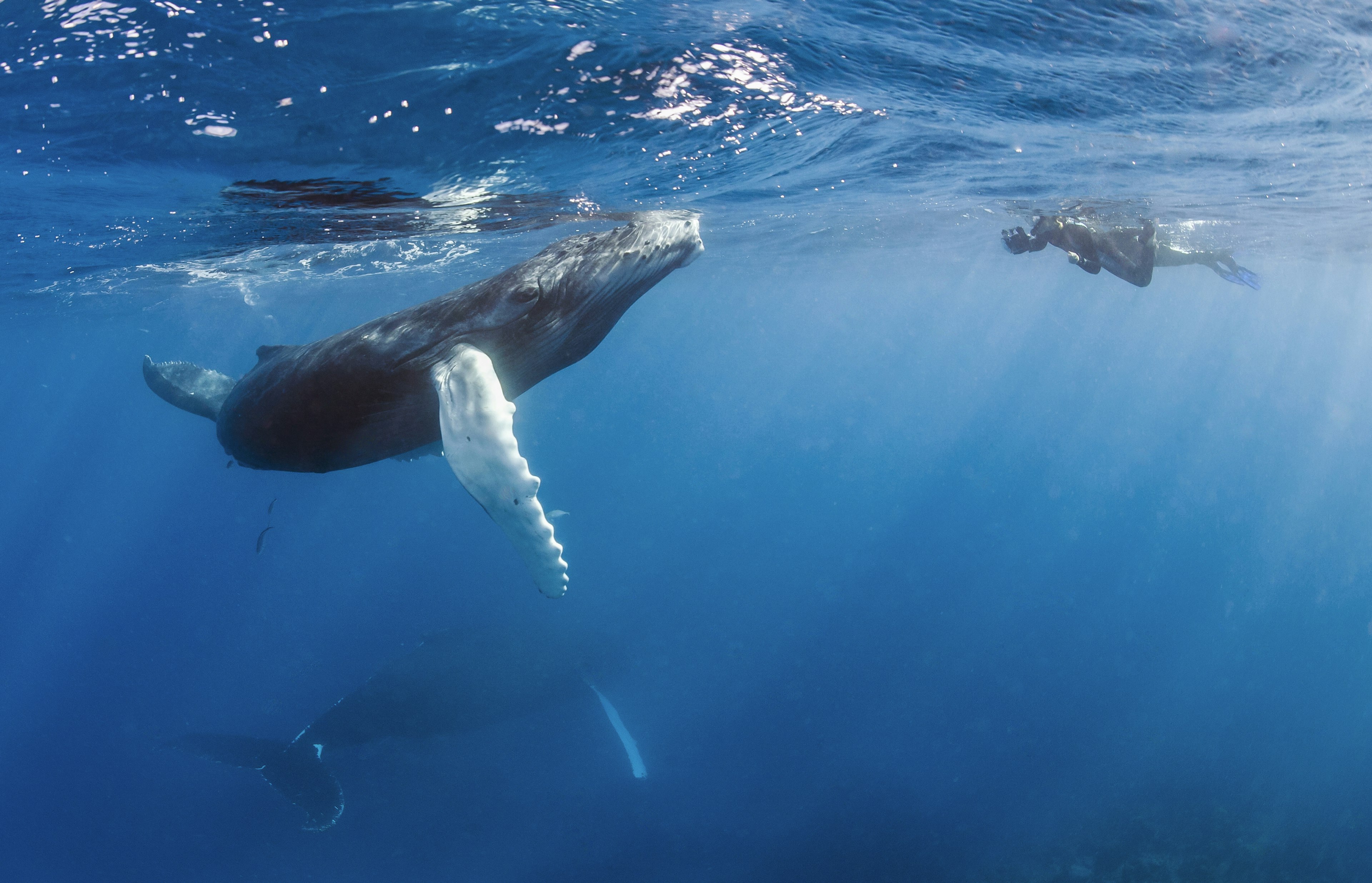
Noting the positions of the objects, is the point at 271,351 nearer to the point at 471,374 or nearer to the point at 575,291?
the point at 575,291

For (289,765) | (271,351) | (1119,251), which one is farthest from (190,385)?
(1119,251)

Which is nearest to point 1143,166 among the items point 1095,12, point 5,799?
point 1095,12

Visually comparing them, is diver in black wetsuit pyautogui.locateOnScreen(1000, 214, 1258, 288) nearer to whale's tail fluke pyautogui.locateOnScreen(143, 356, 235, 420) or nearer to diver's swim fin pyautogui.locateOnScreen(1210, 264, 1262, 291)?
diver's swim fin pyautogui.locateOnScreen(1210, 264, 1262, 291)

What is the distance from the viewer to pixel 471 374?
3.68 meters

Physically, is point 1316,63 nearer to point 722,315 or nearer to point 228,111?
point 228,111

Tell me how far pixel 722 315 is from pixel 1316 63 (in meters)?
65.2

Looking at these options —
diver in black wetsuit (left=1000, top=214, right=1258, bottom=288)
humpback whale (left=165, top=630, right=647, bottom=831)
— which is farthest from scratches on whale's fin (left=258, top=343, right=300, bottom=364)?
humpback whale (left=165, top=630, right=647, bottom=831)

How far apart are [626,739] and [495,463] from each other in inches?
632

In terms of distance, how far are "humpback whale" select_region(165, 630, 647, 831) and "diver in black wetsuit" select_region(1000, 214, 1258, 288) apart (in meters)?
14.3

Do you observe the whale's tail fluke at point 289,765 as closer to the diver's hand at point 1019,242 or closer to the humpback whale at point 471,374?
the humpback whale at point 471,374

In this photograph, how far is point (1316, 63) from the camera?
24.7 ft

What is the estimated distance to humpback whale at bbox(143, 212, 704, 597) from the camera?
3.50 meters

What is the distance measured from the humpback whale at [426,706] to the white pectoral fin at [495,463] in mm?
14913

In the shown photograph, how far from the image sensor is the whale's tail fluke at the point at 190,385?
7.24 m
